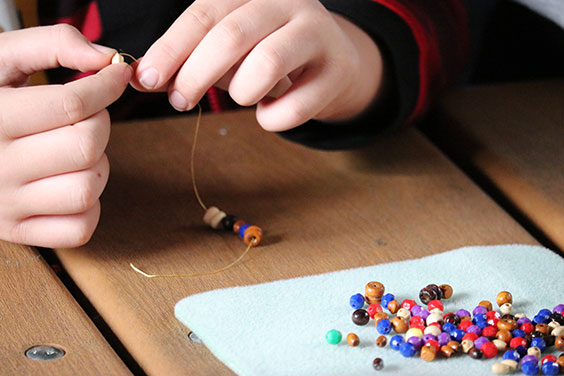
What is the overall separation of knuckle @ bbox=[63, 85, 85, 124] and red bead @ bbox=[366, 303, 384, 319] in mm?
281

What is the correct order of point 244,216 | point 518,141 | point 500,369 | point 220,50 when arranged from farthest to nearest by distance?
1. point 518,141
2. point 244,216
3. point 220,50
4. point 500,369

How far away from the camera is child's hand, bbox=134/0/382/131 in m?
0.59

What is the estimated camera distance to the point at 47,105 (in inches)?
22.0

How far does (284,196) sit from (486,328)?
0.27m

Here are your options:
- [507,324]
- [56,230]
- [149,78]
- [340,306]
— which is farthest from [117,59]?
[507,324]

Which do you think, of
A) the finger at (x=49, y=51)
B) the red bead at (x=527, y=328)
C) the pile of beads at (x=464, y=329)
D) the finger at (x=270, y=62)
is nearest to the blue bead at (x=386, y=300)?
the pile of beads at (x=464, y=329)

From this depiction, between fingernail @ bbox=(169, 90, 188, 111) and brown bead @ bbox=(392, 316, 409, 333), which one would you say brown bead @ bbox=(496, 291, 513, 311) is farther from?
fingernail @ bbox=(169, 90, 188, 111)

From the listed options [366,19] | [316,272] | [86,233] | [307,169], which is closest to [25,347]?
[86,233]

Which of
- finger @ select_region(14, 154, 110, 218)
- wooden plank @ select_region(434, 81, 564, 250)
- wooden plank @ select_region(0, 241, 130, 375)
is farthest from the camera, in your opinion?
wooden plank @ select_region(434, 81, 564, 250)

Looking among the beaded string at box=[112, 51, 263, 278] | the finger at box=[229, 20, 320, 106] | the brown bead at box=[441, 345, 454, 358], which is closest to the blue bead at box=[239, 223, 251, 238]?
the beaded string at box=[112, 51, 263, 278]

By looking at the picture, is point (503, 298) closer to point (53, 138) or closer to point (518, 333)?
point (518, 333)

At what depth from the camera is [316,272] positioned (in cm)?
60

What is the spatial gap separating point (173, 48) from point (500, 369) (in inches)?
14.4

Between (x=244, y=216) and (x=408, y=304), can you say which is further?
(x=244, y=216)
